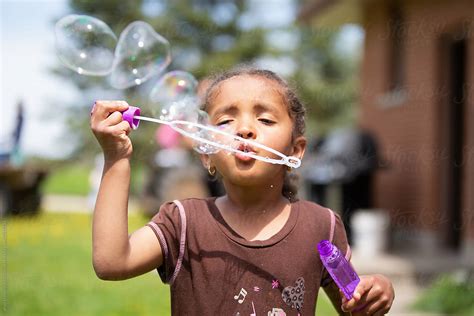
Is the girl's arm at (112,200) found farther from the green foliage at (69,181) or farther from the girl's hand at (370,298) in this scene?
the green foliage at (69,181)

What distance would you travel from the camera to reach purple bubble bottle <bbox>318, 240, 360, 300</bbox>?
1835mm

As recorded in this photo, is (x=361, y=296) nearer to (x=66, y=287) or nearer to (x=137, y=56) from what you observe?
(x=137, y=56)

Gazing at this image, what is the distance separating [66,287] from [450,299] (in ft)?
9.28

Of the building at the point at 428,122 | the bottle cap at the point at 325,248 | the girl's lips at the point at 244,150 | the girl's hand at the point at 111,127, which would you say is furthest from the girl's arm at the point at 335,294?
the building at the point at 428,122

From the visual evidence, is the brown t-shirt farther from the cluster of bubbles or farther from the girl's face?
the cluster of bubbles

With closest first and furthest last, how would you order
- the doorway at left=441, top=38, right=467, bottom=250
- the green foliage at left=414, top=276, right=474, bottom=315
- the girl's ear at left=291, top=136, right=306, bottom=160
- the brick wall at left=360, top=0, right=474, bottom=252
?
the girl's ear at left=291, top=136, right=306, bottom=160 < the green foliage at left=414, top=276, right=474, bottom=315 < the brick wall at left=360, top=0, right=474, bottom=252 < the doorway at left=441, top=38, right=467, bottom=250

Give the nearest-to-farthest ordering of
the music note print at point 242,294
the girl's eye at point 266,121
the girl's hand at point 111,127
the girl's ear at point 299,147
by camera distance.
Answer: the girl's hand at point 111,127
the music note print at point 242,294
the girl's eye at point 266,121
the girl's ear at point 299,147

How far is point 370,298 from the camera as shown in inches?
72.3

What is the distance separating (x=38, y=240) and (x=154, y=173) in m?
3.81

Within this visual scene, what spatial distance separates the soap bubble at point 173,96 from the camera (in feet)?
8.25

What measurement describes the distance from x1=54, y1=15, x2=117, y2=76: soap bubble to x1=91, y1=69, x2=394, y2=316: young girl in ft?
2.29

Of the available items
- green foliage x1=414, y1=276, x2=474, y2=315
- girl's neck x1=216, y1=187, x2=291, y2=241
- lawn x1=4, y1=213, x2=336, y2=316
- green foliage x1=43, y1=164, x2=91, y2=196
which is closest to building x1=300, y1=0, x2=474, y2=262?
green foliage x1=414, y1=276, x2=474, y2=315

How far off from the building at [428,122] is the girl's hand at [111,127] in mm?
5803

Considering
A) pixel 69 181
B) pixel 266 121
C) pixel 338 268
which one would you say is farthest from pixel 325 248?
pixel 69 181
